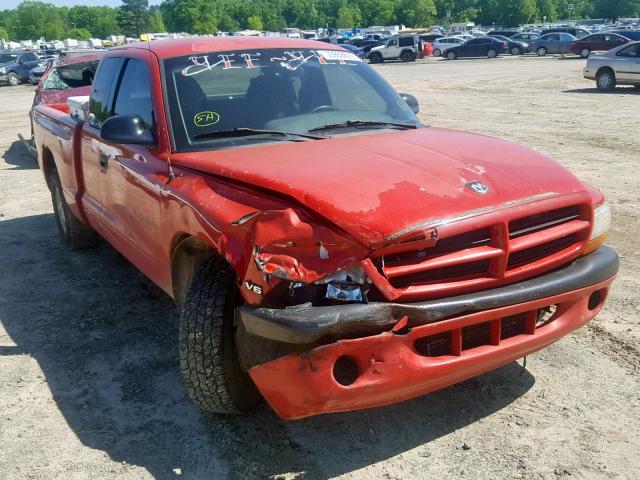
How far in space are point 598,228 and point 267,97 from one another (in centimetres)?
203

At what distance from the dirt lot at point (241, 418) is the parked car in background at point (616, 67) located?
1602 cm

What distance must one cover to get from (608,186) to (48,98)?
27.0 feet

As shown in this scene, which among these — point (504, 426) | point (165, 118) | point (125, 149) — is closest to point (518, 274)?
point (504, 426)

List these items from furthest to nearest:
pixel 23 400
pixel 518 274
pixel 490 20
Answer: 1. pixel 490 20
2. pixel 23 400
3. pixel 518 274

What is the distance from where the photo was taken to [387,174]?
3.24 meters

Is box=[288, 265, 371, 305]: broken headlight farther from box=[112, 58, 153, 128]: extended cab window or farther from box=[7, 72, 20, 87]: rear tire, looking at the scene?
box=[7, 72, 20, 87]: rear tire

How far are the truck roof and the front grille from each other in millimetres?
2226

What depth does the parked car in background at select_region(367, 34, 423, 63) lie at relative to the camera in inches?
1737

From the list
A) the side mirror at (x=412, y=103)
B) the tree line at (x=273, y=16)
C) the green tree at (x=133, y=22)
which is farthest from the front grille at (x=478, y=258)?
the green tree at (x=133, y=22)

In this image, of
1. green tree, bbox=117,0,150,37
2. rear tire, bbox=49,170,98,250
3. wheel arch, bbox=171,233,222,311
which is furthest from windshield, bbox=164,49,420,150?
green tree, bbox=117,0,150,37

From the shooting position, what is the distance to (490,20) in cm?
11338

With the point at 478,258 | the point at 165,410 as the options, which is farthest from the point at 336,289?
the point at 165,410

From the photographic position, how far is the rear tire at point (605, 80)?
20.4 m

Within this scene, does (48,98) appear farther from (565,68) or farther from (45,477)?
(565,68)
